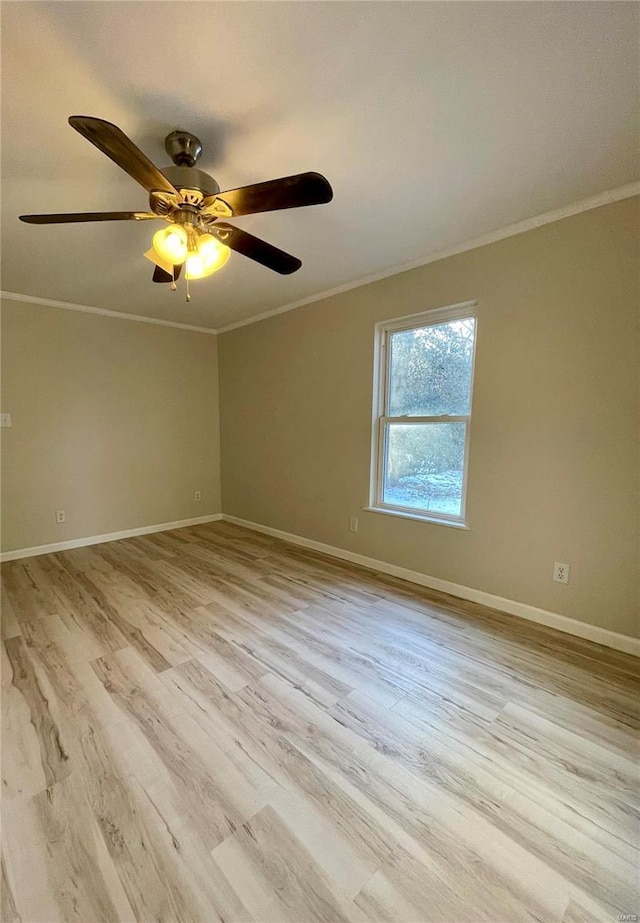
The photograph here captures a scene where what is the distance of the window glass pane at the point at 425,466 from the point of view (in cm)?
272

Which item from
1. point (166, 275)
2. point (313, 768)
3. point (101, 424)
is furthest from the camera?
point (101, 424)

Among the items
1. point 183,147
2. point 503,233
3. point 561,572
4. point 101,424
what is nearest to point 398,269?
point 503,233

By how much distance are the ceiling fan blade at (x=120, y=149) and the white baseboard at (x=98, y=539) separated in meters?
3.56

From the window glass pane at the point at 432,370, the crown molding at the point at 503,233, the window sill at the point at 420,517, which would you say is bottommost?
the window sill at the point at 420,517

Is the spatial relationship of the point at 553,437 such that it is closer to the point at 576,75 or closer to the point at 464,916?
the point at 576,75

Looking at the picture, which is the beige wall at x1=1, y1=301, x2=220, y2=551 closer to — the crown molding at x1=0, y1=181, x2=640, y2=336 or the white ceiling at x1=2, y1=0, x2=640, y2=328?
the crown molding at x1=0, y1=181, x2=640, y2=336

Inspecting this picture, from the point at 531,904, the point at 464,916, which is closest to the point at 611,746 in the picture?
the point at 531,904

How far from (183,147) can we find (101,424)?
3078 mm

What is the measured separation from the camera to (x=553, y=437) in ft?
7.27

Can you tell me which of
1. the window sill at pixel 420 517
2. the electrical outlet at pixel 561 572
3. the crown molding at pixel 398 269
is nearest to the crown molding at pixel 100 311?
the crown molding at pixel 398 269

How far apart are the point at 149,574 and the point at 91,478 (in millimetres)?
1474

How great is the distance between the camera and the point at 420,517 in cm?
291

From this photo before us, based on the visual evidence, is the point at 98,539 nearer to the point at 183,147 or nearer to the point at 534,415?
the point at 183,147

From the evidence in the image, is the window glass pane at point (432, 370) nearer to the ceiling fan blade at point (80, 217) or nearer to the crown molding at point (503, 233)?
the crown molding at point (503, 233)
